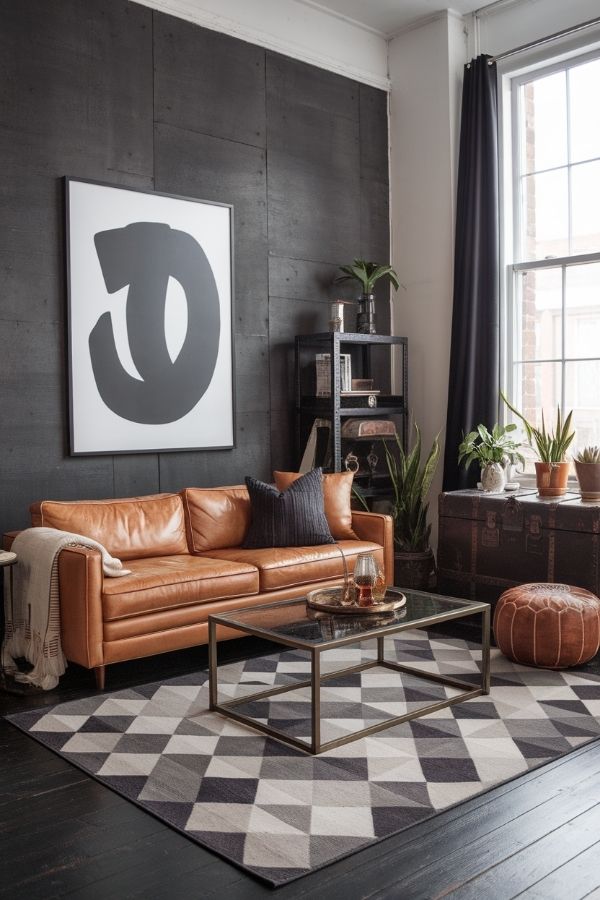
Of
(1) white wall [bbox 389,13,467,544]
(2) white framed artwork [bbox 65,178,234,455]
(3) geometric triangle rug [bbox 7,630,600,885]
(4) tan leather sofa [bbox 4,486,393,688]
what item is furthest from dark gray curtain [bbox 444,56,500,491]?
(3) geometric triangle rug [bbox 7,630,600,885]

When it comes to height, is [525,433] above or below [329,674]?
above

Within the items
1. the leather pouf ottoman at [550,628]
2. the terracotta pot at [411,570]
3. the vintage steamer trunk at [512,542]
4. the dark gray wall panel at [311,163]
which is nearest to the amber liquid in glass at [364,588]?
the leather pouf ottoman at [550,628]

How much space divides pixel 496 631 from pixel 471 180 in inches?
116

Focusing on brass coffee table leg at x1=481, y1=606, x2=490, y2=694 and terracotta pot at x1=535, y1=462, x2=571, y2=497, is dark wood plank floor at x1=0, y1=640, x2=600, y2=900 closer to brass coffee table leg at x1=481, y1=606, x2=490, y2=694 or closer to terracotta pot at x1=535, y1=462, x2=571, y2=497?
brass coffee table leg at x1=481, y1=606, x2=490, y2=694

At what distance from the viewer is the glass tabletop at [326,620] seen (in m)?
3.04

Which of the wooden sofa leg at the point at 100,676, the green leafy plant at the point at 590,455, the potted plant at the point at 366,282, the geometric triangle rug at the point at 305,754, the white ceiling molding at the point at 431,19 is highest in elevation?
the white ceiling molding at the point at 431,19

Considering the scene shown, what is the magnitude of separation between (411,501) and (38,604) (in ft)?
8.07

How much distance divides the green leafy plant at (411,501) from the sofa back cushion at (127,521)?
1496 millimetres

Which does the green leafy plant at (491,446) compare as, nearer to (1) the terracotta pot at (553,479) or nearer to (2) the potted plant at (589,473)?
(1) the terracotta pot at (553,479)

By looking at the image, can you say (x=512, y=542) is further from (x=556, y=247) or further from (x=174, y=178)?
(x=174, y=178)

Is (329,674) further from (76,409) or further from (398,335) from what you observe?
(398,335)

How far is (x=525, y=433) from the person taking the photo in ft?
18.0

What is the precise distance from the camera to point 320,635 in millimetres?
3020

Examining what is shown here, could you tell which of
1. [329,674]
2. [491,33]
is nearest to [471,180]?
[491,33]
